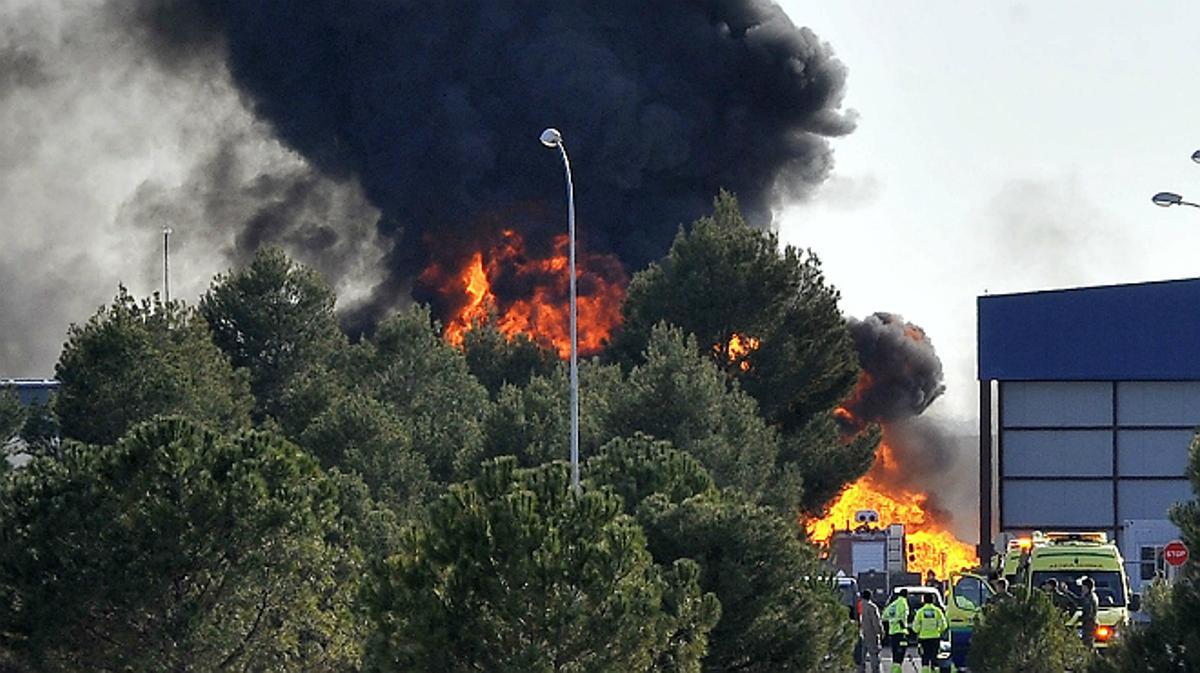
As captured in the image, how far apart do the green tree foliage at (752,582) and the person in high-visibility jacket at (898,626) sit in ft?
27.4

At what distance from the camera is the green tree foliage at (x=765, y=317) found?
197 ft

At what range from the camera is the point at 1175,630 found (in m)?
21.4

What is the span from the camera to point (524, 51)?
10069cm

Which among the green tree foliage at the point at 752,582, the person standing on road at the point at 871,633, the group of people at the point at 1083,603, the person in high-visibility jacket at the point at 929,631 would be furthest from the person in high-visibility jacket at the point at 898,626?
the green tree foliage at the point at 752,582

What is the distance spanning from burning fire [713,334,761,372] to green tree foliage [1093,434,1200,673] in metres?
38.3

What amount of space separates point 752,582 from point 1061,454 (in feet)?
103

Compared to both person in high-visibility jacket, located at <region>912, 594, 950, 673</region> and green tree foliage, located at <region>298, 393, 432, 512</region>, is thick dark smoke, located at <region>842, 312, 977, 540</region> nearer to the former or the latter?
green tree foliage, located at <region>298, 393, 432, 512</region>

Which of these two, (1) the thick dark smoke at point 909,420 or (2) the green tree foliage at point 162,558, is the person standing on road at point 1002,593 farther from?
(1) the thick dark smoke at point 909,420

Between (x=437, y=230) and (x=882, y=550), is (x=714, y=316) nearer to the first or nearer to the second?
(x=882, y=550)

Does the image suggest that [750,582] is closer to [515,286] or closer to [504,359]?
[504,359]

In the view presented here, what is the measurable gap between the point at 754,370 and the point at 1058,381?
Answer: 22.9ft

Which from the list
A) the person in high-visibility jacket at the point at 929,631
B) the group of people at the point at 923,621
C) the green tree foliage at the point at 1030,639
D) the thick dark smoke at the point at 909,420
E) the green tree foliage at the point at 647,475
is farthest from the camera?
the thick dark smoke at the point at 909,420

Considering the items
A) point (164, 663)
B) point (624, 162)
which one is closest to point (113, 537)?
point (164, 663)

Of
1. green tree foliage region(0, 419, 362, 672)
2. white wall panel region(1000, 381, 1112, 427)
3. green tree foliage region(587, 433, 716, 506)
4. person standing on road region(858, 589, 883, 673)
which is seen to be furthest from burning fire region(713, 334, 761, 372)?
green tree foliage region(0, 419, 362, 672)
